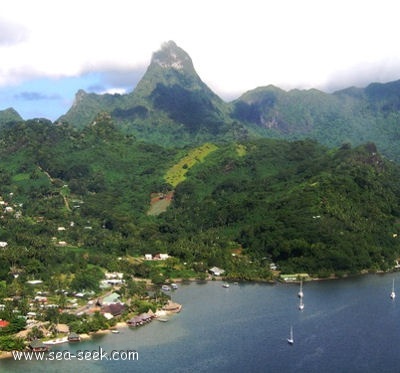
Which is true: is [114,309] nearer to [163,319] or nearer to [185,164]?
[163,319]

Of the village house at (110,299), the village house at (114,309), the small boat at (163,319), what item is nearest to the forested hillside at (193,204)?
the village house at (110,299)

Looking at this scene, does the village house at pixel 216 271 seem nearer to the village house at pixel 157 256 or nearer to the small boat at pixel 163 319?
the village house at pixel 157 256

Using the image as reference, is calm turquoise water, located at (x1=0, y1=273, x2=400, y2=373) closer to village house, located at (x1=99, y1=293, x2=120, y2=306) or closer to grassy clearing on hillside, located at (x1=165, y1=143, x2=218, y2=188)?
village house, located at (x1=99, y1=293, x2=120, y2=306)

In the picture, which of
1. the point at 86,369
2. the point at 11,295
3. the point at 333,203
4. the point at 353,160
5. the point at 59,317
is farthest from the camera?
the point at 353,160

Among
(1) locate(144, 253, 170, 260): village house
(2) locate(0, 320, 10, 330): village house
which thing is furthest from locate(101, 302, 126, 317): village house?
(1) locate(144, 253, 170, 260): village house

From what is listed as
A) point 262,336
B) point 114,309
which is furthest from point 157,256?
point 262,336

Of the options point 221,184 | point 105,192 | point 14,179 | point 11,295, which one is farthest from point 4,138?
point 11,295

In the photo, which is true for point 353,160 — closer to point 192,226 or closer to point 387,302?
point 192,226
